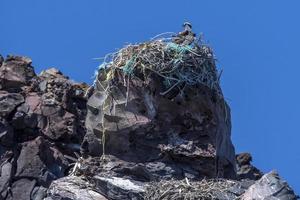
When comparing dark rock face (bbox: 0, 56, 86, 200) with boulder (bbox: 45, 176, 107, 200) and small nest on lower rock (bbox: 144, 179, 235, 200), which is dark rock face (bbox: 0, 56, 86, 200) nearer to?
boulder (bbox: 45, 176, 107, 200)

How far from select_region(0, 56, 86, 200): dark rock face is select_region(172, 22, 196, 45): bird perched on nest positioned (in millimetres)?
2569

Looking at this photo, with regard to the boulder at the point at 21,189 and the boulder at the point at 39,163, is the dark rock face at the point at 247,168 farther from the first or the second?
the boulder at the point at 21,189

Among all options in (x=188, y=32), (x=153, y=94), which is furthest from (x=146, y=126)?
(x=188, y=32)

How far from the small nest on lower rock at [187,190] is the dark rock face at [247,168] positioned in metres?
4.88

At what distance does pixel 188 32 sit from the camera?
17484 mm

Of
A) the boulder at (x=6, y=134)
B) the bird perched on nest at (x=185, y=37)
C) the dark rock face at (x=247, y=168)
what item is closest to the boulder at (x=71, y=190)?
the boulder at (x=6, y=134)

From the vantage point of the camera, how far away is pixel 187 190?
619 inches

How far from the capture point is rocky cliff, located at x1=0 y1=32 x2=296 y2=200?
16.0 m

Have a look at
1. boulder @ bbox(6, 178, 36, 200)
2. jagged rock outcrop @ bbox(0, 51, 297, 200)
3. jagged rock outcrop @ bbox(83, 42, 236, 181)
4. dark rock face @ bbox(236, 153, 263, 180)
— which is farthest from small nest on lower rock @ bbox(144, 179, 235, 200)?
dark rock face @ bbox(236, 153, 263, 180)

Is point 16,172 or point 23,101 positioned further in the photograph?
point 23,101

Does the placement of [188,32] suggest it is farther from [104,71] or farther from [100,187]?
[100,187]

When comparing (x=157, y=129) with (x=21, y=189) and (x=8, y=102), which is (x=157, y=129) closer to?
(x=21, y=189)

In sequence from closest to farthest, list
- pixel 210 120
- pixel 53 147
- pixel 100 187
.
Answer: pixel 100 187, pixel 210 120, pixel 53 147

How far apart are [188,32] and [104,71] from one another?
1.47 metres
